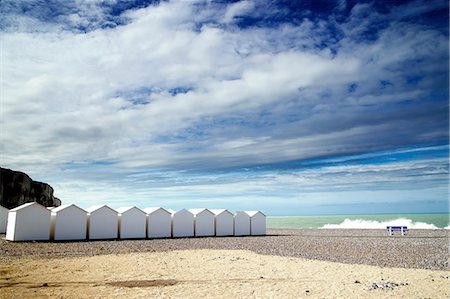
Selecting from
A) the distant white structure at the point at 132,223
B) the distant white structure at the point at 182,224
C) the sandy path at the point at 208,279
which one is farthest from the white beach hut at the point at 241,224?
the sandy path at the point at 208,279

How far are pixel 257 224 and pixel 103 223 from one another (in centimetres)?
1807

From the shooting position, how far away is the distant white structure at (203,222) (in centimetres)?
3912

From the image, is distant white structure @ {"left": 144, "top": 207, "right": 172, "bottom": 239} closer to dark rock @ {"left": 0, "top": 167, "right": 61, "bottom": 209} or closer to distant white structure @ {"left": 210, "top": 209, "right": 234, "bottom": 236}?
distant white structure @ {"left": 210, "top": 209, "right": 234, "bottom": 236}

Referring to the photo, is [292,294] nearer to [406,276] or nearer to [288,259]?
[406,276]

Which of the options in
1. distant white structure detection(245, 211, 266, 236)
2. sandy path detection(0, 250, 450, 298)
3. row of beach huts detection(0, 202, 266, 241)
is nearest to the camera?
sandy path detection(0, 250, 450, 298)

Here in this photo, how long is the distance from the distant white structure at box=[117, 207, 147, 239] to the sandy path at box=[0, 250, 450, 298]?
16.8 metres

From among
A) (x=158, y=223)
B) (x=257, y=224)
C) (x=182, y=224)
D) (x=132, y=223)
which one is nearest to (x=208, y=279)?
(x=132, y=223)

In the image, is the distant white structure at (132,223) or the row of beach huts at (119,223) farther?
the distant white structure at (132,223)

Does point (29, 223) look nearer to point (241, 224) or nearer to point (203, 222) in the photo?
point (203, 222)

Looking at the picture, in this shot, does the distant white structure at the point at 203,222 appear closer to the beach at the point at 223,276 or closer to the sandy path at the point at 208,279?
the beach at the point at 223,276

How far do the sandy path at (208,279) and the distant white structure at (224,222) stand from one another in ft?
74.9

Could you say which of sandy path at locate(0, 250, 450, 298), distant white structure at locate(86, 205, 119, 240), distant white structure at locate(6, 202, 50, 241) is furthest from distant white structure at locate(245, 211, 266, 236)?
sandy path at locate(0, 250, 450, 298)

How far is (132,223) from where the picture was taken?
1378 inches

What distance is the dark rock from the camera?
217 ft
